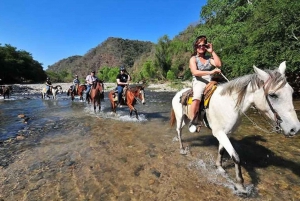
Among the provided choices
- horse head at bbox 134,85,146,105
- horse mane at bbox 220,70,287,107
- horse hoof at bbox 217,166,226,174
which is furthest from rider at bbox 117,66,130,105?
horse mane at bbox 220,70,287,107

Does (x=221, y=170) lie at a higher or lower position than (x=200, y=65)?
lower

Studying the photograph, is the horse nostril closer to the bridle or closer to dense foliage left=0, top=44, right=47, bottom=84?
the bridle

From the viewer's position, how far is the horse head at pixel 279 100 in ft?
11.6

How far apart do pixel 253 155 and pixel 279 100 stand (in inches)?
135

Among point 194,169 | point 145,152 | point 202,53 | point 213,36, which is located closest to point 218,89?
point 202,53

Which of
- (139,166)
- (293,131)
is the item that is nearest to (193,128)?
(139,166)

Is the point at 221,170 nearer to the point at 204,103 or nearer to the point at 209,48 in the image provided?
the point at 204,103

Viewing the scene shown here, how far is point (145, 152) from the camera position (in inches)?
277

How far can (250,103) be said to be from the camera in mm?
4301

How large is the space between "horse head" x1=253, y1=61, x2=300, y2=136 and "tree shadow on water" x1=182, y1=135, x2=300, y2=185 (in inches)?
72.6

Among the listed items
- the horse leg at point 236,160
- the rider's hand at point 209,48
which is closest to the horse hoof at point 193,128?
the horse leg at point 236,160

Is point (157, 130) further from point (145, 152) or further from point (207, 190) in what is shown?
point (207, 190)

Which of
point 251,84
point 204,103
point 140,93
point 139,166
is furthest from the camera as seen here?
point 140,93

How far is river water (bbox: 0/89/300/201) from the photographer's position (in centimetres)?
456
